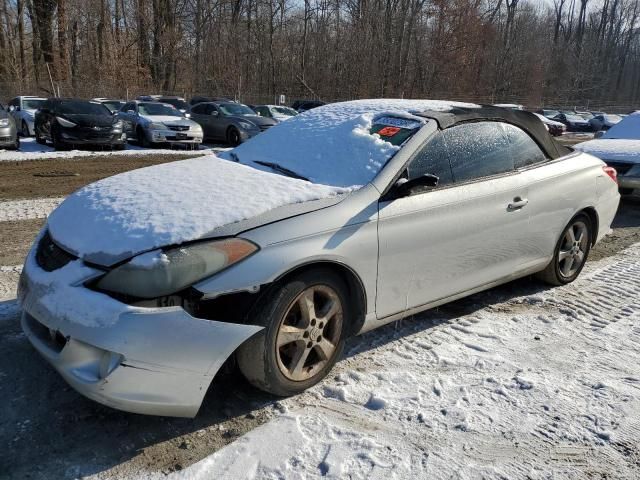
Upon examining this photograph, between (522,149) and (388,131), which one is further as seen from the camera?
(522,149)

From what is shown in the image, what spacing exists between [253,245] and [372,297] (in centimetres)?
88

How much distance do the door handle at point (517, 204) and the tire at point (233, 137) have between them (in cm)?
1509

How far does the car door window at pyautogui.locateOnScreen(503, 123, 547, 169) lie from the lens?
4.36 meters

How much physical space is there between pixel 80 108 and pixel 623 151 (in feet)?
44.6

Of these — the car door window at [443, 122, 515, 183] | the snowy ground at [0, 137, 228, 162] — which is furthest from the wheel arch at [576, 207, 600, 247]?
the snowy ground at [0, 137, 228, 162]

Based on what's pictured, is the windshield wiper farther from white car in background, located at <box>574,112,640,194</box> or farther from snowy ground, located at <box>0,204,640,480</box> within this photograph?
white car in background, located at <box>574,112,640,194</box>

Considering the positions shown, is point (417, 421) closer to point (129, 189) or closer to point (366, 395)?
point (366, 395)

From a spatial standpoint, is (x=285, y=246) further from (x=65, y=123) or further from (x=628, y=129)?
(x=65, y=123)

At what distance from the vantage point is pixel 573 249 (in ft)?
16.3

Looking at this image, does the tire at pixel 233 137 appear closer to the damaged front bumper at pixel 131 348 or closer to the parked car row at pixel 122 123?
the parked car row at pixel 122 123

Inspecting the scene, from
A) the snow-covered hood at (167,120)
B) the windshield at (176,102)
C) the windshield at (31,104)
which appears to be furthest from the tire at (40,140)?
the windshield at (176,102)

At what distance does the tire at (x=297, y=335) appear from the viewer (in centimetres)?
281

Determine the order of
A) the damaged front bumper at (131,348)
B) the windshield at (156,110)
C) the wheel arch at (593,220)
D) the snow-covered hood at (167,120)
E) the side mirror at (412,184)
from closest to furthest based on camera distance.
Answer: the damaged front bumper at (131,348) → the side mirror at (412,184) → the wheel arch at (593,220) → the snow-covered hood at (167,120) → the windshield at (156,110)

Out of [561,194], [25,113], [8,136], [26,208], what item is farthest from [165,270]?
[25,113]
